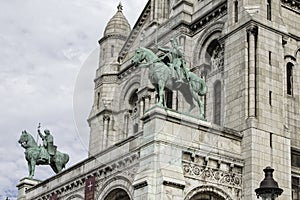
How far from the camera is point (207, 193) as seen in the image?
32406 millimetres

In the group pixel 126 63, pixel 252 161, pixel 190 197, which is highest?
pixel 126 63

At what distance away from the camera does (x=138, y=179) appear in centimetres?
3117

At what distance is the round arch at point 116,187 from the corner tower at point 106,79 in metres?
12.3

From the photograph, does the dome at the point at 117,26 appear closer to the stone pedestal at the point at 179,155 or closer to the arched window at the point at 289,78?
the arched window at the point at 289,78

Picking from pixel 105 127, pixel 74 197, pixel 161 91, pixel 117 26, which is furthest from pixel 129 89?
pixel 161 91

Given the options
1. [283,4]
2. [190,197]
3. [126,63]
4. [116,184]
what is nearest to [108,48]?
[126,63]

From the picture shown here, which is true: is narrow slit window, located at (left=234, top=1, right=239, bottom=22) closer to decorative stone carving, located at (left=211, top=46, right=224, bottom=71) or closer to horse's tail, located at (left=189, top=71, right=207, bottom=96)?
decorative stone carving, located at (left=211, top=46, right=224, bottom=71)

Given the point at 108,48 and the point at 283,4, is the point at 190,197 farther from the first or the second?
the point at 108,48

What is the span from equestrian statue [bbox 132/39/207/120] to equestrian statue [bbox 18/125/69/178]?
14.6 m

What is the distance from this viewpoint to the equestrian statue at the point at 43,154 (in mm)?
46125

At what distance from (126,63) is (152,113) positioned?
1835 cm

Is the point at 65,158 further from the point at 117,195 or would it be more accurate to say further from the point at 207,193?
the point at 207,193

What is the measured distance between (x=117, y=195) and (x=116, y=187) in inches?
31.9

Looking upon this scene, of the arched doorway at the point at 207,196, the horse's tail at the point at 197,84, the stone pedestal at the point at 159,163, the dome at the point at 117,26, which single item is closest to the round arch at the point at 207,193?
the arched doorway at the point at 207,196
